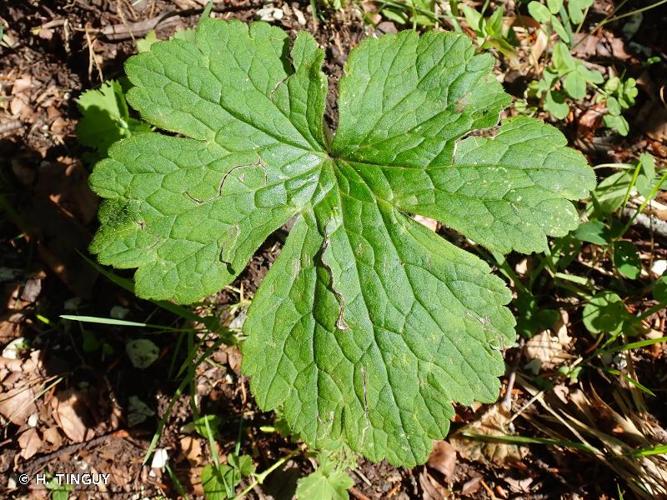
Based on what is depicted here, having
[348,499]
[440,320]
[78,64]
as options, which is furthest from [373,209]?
[78,64]

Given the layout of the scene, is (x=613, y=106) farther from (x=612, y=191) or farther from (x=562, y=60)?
(x=612, y=191)

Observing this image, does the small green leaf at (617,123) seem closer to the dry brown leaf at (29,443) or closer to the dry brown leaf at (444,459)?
the dry brown leaf at (444,459)

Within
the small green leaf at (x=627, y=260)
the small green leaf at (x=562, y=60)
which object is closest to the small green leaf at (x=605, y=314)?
the small green leaf at (x=627, y=260)

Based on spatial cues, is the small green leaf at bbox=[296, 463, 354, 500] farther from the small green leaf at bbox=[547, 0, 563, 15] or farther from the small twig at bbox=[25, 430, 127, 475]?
the small green leaf at bbox=[547, 0, 563, 15]

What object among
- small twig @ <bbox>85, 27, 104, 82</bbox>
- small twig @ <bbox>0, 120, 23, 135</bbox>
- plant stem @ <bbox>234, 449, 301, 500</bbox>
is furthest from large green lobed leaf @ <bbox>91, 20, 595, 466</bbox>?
small twig @ <bbox>0, 120, 23, 135</bbox>

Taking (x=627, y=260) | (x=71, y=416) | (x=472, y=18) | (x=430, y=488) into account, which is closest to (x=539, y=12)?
(x=472, y=18)

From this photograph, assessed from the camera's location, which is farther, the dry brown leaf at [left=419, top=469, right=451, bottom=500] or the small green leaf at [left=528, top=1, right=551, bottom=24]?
the small green leaf at [left=528, top=1, right=551, bottom=24]
